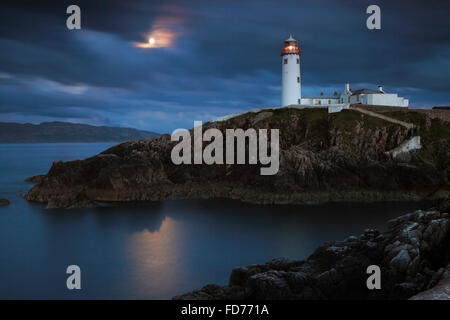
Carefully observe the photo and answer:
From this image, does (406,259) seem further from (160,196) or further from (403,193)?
(160,196)

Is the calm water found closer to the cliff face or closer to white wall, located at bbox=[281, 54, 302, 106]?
the cliff face

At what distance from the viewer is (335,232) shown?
29.1m

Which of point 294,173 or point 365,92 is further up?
point 365,92

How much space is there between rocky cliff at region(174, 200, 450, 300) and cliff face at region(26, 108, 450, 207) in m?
23.1

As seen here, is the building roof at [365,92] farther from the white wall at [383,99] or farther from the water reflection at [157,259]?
the water reflection at [157,259]

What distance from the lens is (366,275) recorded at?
14117 millimetres

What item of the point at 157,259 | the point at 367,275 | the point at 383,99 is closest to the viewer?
the point at 367,275

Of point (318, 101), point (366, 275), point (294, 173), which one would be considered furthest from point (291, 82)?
point (366, 275)

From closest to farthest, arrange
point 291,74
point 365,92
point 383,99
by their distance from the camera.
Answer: point 383,99 → point 365,92 → point 291,74

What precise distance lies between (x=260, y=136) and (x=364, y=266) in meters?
33.7

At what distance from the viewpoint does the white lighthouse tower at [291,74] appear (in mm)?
57938

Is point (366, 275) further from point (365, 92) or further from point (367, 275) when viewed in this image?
point (365, 92)

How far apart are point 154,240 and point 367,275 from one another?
18545 millimetres

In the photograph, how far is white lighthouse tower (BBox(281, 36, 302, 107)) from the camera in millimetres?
57938
